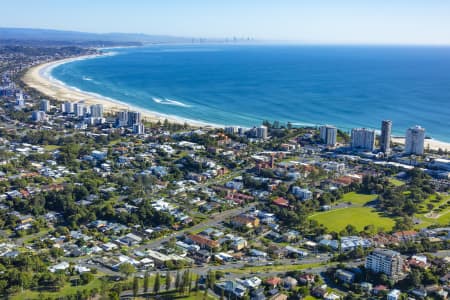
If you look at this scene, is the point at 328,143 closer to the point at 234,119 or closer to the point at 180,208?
the point at 234,119

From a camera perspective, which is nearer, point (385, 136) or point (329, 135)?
point (385, 136)

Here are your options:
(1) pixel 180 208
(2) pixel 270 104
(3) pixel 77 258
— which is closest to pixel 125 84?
(2) pixel 270 104

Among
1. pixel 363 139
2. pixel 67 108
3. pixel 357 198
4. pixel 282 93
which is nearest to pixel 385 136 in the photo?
pixel 363 139

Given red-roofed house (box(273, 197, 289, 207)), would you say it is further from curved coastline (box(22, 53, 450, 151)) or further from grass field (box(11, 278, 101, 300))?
curved coastline (box(22, 53, 450, 151))

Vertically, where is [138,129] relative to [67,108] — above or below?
below

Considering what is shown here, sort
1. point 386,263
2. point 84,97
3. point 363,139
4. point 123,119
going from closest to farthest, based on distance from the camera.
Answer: point 386,263 < point 363,139 < point 123,119 < point 84,97

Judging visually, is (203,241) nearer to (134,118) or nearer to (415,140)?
(415,140)

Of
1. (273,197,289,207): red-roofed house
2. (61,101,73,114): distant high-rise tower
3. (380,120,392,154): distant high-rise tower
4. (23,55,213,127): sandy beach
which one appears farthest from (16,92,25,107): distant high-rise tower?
(380,120,392,154): distant high-rise tower
